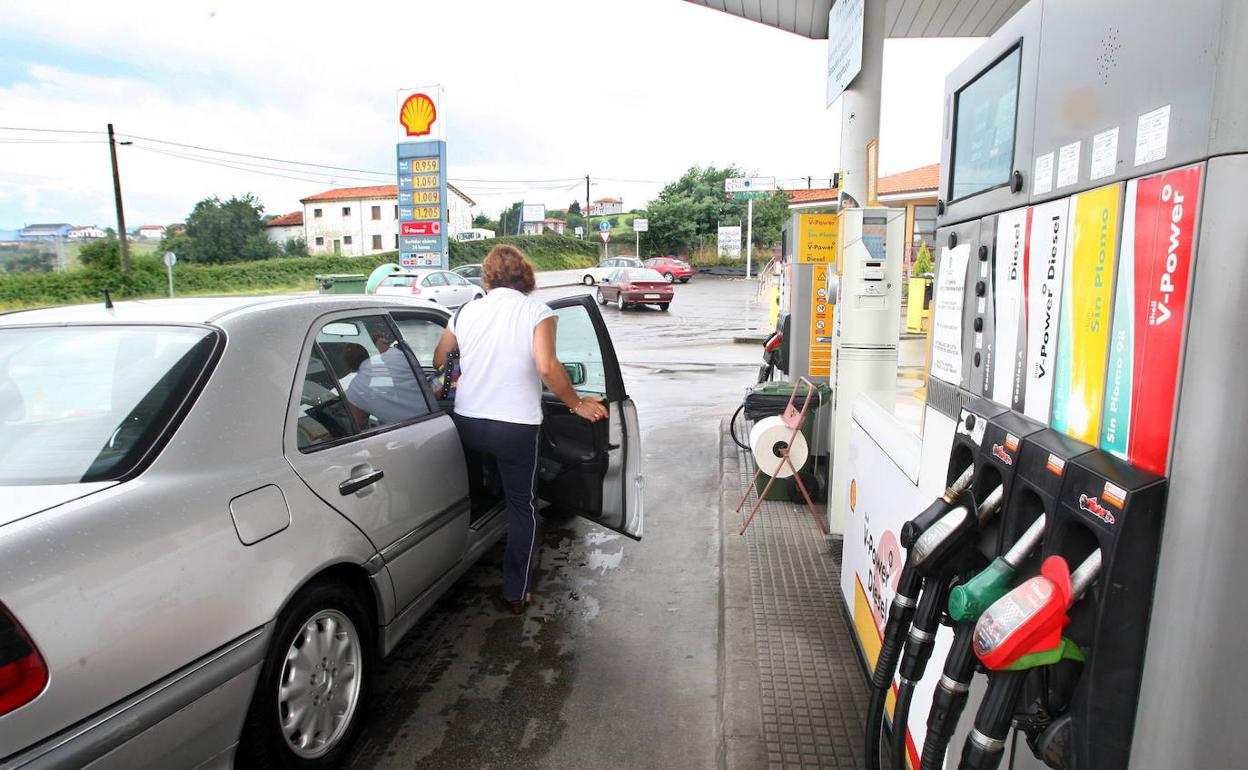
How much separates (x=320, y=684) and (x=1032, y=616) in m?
2.16

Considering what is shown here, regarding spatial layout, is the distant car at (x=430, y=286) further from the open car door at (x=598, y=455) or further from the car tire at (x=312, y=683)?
the car tire at (x=312, y=683)

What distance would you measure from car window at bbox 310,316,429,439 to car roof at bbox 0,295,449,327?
154mm

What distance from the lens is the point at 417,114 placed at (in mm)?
23562

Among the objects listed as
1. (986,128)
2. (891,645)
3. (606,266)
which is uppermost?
(986,128)

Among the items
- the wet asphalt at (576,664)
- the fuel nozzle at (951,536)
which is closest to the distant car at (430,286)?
the wet asphalt at (576,664)

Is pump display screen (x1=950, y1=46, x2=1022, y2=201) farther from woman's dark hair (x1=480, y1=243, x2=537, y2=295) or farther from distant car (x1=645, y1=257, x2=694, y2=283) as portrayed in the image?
distant car (x1=645, y1=257, x2=694, y2=283)

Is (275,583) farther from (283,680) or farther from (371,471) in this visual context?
(371,471)

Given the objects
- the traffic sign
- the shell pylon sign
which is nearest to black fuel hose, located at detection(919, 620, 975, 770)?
the shell pylon sign

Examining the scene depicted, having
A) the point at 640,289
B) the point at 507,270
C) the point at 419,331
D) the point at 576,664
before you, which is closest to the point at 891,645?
the point at 576,664

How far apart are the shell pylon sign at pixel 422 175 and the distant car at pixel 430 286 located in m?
1.51

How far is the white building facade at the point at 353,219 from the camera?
2579 inches

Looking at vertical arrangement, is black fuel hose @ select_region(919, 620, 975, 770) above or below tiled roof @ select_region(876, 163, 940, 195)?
below

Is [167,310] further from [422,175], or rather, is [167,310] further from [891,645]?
[422,175]

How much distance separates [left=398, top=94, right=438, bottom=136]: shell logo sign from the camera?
2331 centimetres
